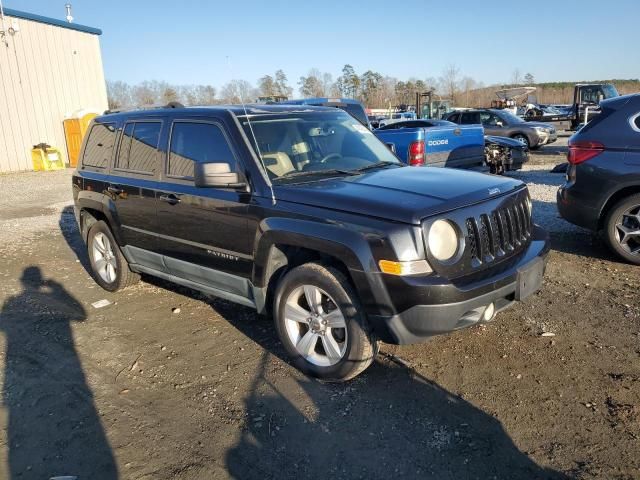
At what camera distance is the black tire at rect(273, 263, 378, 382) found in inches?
131

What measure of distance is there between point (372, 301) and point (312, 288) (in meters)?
0.52

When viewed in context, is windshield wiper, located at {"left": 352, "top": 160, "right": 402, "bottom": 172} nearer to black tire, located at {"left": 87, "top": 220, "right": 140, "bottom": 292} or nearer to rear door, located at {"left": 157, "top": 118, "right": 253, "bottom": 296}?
rear door, located at {"left": 157, "top": 118, "right": 253, "bottom": 296}

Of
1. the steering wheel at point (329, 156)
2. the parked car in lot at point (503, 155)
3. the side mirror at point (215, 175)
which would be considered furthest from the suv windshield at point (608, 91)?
the side mirror at point (215, 175)

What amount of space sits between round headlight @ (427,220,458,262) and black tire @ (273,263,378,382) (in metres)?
0.61

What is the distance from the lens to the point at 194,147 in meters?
4.36

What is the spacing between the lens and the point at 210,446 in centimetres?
301

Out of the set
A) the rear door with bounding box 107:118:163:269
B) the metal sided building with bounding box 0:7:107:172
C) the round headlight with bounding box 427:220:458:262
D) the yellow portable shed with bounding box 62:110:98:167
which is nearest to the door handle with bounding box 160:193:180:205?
the rear door with bounding box 107:118:163:269

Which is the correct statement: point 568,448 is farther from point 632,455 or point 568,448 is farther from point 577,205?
point 577,205

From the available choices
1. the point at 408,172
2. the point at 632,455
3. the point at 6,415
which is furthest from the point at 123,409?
the point at 632,455

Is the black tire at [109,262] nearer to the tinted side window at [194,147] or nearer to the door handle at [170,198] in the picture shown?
the door handle at [170,198]

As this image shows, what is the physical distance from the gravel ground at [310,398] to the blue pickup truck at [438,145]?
3957mm

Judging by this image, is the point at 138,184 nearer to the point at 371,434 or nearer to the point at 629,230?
the point at 371,434

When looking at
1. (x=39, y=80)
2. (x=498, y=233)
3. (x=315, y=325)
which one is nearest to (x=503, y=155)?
(x=498, y=233)

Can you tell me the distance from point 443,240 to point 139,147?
322 cm
